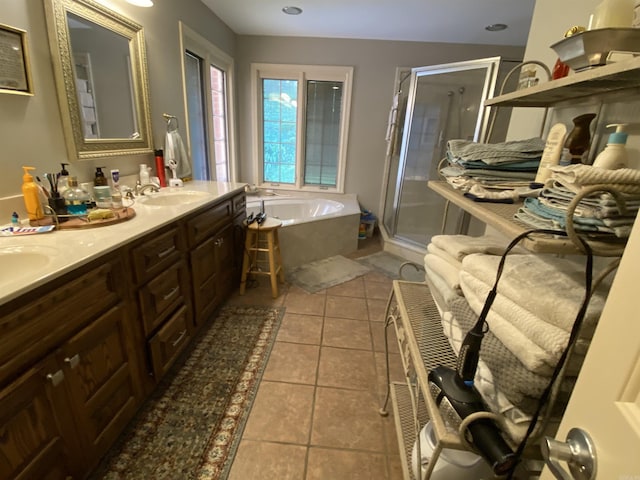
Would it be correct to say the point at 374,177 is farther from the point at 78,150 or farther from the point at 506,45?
the point at 78,150

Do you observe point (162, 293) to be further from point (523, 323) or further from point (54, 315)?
point (523, 323)

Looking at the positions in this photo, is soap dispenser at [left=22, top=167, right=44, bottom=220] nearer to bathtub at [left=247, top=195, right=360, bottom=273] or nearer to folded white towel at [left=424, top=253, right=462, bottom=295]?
folded white towel at [left=424, top=253, right=462, bottom=295]

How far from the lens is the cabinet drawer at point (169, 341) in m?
1.39

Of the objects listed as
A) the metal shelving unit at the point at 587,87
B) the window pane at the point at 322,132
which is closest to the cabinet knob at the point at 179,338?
the metal shelving unit at the point at 587,87

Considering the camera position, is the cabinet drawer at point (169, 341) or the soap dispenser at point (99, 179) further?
the soap dispenser at point (99, 179)

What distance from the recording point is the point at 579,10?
3.24 feet

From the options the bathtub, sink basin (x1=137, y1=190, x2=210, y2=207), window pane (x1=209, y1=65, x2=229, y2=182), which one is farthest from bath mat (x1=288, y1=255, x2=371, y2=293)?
window pane (x1=209, y1=65, x2=229, y2=182)

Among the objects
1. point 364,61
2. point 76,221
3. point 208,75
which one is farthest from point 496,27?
point 76,221

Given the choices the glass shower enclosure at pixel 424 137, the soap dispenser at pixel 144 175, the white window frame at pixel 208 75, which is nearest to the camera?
the soap dispenser at pixel 144 175

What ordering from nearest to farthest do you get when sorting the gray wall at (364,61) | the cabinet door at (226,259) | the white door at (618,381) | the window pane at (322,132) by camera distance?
the white door at (618,381) → the cabinet door at (226,259) → the gray wall at (364,61) → the window pane at (322,132)

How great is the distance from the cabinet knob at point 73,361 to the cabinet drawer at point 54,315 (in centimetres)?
7

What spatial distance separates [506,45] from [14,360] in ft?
14.4

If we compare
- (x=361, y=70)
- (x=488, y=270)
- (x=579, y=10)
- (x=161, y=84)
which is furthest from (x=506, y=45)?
(x=488, y=270)

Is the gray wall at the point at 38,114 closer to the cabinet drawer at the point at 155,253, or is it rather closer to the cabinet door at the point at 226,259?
the cabinet drawer at the point at 155,253
